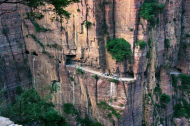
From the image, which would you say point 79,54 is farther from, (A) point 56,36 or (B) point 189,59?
(B) point 189,59

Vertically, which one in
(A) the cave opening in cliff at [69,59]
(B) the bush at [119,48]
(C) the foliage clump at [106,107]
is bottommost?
(C) the foliage clump at [106,107]

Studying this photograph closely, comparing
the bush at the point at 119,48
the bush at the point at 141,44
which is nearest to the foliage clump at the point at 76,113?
the bush at the point at 119,48

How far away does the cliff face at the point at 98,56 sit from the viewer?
16.0 m

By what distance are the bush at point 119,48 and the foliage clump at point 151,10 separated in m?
2.15

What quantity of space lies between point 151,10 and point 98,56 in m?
4.74

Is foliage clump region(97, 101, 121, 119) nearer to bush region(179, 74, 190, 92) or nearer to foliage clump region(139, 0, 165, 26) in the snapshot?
foliage clump region(139, 0, 165, 26)

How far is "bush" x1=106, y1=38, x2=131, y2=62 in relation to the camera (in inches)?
618

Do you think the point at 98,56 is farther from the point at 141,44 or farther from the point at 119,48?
the point at 141,44

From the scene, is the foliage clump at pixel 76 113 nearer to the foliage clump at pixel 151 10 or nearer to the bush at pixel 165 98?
the bush at pixel 165 98

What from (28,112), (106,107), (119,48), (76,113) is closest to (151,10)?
(119,48)

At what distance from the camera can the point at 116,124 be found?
16.4 metres

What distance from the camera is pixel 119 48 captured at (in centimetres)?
1587

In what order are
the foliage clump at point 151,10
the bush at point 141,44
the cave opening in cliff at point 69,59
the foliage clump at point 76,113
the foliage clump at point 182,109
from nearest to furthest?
1. the foliage clump at point 151,10
2. the bush at point 141,44
3. the foliage clump at point 76,113
4. the cave opening in cliff at point 69,59
5. the foliage clump at point 182,109

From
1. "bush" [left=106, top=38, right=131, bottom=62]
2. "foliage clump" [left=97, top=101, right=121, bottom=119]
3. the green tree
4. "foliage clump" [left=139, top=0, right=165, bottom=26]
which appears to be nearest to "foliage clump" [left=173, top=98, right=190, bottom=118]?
"foliage clump" [left=97, top=101, right=121, bottom=119]
